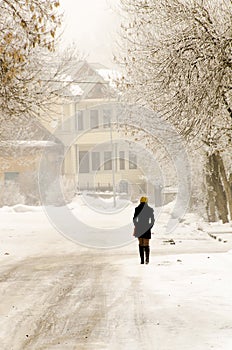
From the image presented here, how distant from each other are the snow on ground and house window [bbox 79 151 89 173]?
4517cm

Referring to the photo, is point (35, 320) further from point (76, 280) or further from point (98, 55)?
point (98, 55)

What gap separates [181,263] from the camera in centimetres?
1691

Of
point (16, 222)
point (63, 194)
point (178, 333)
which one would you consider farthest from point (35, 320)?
point (63, 194)

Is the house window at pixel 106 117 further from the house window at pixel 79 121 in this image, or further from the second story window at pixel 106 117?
the house window at pixel 79 121

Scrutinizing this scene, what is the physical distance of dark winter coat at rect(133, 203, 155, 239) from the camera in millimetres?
17469

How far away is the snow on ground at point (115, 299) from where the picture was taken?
8703mm

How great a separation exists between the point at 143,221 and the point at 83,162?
51.4 metres

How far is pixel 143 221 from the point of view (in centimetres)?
1762

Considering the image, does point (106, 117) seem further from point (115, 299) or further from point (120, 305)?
point (120, 305)

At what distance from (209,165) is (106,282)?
18935mm

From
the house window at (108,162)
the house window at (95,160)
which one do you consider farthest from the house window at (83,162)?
the house window at (108,162)

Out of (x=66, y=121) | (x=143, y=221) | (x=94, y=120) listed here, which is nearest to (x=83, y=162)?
(x=94, y=120)

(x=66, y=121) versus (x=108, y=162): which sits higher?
(x=66, y=121)

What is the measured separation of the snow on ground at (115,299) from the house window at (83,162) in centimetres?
4517
